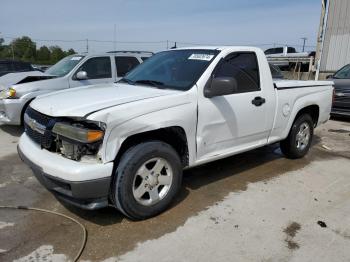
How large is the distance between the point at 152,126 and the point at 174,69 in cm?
118

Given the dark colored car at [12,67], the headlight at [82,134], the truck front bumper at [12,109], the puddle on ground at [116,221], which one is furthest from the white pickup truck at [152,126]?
the dark colored car at [12,67]

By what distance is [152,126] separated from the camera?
331 cm

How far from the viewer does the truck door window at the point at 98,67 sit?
24.9 feet

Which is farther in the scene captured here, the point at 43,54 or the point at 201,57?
the point at 43,54

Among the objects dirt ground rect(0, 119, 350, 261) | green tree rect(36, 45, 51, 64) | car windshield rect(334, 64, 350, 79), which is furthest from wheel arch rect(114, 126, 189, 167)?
green tree rect(36, 45, 51, 64)

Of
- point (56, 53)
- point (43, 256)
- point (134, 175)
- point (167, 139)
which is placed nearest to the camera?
point (43, 256)

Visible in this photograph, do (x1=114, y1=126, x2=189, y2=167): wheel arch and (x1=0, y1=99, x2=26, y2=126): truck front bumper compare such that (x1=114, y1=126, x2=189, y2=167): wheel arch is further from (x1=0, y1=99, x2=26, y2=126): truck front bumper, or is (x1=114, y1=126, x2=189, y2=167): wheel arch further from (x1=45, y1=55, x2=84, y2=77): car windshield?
(x1=45, y1=55, x2=84, y2=77): car windshield

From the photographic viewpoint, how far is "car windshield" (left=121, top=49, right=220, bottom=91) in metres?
3.94

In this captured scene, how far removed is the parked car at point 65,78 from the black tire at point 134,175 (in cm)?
413

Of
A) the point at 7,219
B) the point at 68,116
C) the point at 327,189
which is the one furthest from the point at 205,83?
the point at 7,219

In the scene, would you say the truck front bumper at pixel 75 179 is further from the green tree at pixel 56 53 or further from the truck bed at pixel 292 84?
the green tree at pixel 56 53

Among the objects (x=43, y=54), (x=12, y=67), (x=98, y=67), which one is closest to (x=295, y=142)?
(x=98, y=67)

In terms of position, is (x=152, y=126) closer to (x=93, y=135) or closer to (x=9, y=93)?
(x=93, y=135)

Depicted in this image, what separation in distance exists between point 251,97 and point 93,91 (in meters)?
1.94
